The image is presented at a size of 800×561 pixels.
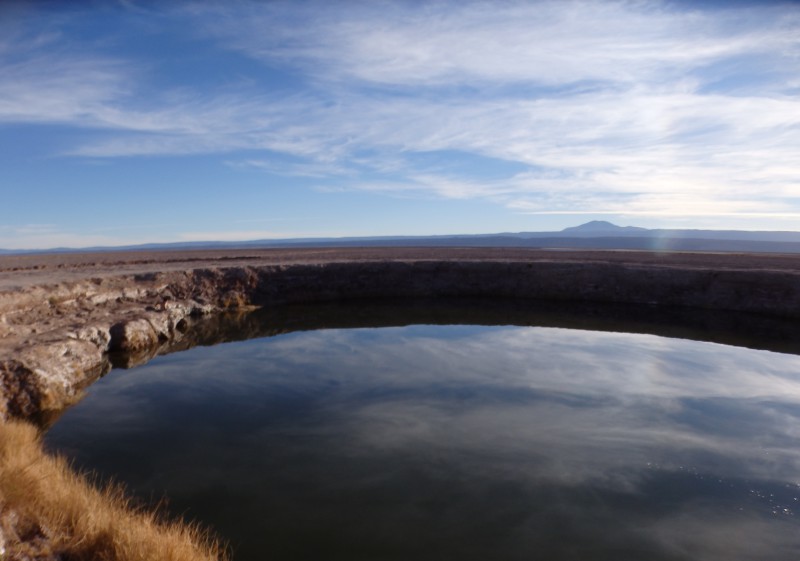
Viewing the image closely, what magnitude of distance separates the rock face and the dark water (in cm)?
121

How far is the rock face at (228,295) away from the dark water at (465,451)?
3.98ft

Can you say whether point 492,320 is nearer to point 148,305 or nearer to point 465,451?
point 465,451

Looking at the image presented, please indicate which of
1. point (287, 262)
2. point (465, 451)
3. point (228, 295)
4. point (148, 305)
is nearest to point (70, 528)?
point (465, 451)

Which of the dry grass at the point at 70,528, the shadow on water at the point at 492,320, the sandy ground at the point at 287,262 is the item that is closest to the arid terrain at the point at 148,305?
the dry grass at the point at 70,528

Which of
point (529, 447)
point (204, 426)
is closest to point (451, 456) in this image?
point (529, 447)

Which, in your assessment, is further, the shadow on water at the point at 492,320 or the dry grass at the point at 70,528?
the shadow on water at the point at 492,320

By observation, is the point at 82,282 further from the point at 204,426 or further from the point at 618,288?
the point at 618,288

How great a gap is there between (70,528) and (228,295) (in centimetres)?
2113

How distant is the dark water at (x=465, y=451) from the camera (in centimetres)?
653

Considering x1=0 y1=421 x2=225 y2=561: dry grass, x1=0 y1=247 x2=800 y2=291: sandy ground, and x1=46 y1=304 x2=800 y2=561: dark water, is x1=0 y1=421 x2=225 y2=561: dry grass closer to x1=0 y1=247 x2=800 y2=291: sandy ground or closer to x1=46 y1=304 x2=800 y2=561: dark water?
x1=46 y1=304 x2=800 y2=561: dark water

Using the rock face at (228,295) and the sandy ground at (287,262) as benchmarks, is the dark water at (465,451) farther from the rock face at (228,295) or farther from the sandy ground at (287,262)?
the sandy ground at (287,262)

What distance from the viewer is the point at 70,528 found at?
5336mm

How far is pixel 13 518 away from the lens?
5.10m

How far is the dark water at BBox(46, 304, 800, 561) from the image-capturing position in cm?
653
